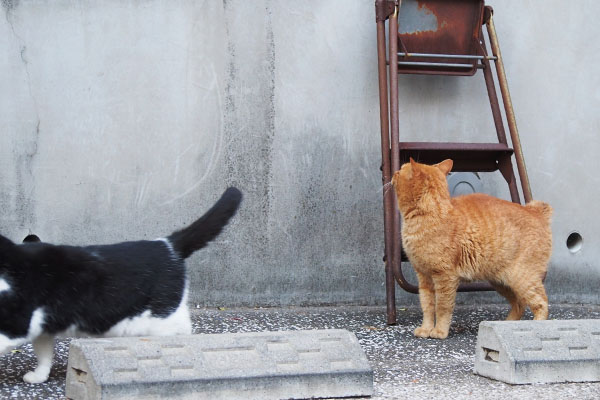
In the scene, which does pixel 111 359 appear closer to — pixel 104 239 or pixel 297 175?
pixel 104 239

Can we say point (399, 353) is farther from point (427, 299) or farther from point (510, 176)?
point (510, 176)

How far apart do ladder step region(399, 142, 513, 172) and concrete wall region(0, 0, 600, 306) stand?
0.35 m

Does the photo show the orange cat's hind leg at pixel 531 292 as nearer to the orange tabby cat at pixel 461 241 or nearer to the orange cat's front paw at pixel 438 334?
the orange tabby cat at pixel 461 241

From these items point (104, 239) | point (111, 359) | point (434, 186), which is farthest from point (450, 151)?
point (111, 359)

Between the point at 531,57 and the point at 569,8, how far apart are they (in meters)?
0.41

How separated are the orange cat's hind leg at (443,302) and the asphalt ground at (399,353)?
61 mm

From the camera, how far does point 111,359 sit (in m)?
2.72

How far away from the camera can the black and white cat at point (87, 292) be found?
2.88m

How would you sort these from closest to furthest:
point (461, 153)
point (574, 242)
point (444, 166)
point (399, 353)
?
point (399, 353) → point (444, 166) → point (461, 153) → point (574, 242)

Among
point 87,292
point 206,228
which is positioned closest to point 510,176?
point 206,228

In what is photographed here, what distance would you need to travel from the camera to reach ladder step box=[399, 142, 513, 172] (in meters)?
4.46

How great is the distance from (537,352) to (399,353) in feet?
2.41

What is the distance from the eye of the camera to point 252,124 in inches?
186

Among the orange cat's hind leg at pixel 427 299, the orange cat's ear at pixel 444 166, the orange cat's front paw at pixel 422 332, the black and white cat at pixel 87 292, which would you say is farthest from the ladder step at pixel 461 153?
the black and white cat at pixel 87 292
